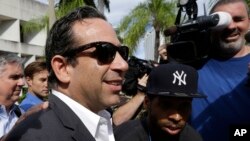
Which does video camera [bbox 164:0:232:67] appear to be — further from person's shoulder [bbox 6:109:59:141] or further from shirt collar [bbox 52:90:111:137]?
person's shoulder [bbox 6:109:59:141]

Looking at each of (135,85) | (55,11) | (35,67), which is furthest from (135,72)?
(55,11)

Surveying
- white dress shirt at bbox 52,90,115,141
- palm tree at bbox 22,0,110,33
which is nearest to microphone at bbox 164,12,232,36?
white dress shirt at bbox 52,90,115,141

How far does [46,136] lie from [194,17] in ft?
3.76

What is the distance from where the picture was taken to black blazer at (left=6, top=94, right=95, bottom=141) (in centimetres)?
156

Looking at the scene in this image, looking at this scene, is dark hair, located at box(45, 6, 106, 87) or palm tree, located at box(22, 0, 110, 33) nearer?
dark hair, located at box(45, 6, 106, 87)

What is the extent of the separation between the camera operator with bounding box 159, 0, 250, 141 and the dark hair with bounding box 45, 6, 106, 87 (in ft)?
3.26

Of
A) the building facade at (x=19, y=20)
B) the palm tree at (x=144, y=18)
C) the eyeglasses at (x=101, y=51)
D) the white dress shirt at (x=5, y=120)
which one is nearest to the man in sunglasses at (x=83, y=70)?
the eyeglasses at (x=101, y=51)

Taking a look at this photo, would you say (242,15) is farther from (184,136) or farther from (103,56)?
(103,56)

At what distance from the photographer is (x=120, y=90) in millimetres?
1919

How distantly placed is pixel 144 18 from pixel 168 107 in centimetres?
1676

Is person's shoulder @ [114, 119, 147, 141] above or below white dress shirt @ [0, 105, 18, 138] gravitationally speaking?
above

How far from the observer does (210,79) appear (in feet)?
9.08

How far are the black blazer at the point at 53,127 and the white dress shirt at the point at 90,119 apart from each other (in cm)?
4

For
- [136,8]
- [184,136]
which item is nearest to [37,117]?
[184,136]
